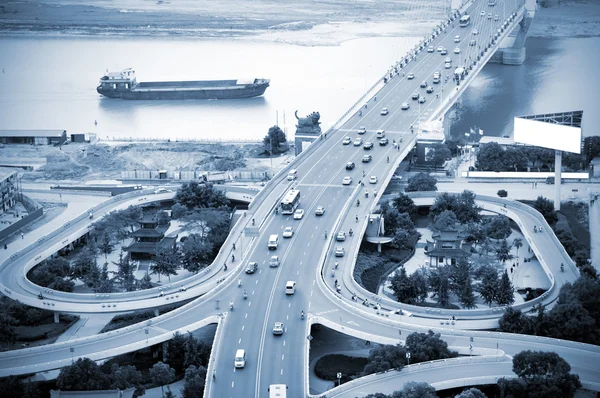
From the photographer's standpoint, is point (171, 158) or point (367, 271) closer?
point (367, 271)

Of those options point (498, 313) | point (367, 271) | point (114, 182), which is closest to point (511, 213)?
point (367, 271)

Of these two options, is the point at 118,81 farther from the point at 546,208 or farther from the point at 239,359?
the point at 239,359

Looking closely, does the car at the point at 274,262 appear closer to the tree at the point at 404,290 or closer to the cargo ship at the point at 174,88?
the tree at the point at 404,290

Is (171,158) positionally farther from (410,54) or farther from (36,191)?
(410,54)

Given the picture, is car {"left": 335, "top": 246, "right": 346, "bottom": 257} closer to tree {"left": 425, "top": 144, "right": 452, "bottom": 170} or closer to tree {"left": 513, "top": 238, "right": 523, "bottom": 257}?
tree {"left": 513, "top": 238, "right": 523, "bottom": 257}

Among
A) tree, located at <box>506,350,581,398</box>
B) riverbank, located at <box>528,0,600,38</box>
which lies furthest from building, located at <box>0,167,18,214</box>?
riverbank, located at <box>528,0,600,38</box>

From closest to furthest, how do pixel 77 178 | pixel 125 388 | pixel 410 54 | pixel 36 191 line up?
1. pixel 125 388
2. pixel 36 191
3. pixel 77 178
4. pixel 410 54
